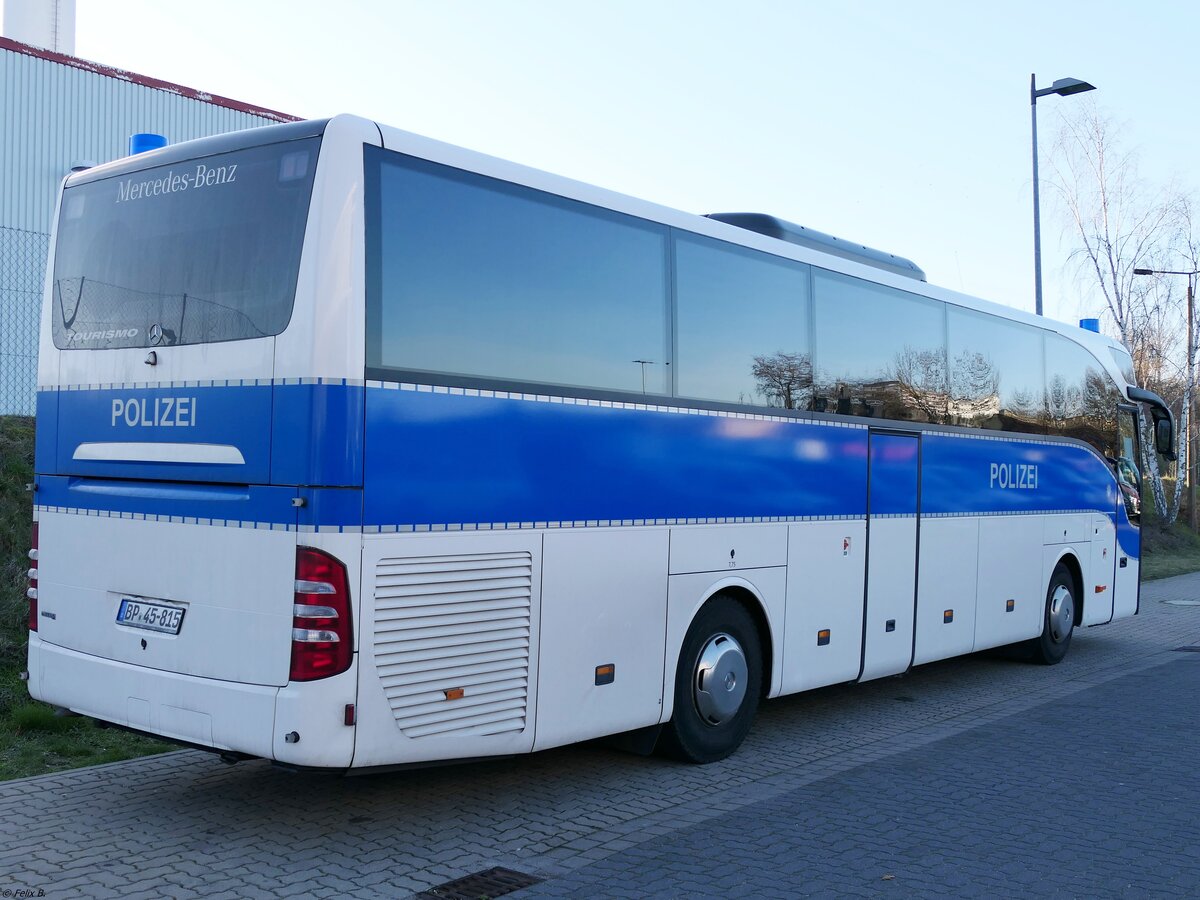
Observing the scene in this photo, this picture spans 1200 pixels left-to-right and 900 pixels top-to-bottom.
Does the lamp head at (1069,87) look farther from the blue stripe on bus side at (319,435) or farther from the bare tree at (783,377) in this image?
the blue stripe on bus side at (319,435)

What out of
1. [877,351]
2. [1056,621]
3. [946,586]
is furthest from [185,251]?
[1056,621]

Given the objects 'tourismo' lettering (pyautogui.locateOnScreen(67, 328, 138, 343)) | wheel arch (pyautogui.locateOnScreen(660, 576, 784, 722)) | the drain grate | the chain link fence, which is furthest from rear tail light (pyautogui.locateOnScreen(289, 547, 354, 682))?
the chain link fence

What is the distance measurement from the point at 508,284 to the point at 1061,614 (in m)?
8.83

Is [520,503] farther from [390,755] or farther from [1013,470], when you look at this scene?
[1013,470]

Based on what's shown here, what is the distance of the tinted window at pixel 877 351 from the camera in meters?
9.18

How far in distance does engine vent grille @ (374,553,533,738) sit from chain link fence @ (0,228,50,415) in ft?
33.4

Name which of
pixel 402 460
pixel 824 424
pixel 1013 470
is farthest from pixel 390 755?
pixel 1013 470

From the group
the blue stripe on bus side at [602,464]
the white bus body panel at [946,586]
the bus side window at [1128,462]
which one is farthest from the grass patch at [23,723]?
the bus side window at [1128,462]

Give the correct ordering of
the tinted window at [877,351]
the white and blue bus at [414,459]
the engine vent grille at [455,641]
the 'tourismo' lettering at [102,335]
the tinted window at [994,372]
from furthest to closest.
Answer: the tinted window at [994,372], the tinted window at [877,351], the 'tourismo' lettering at [102,335], the engine vent grille at [455,641], the white and blue bus at [414,459]

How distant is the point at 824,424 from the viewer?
356 inches

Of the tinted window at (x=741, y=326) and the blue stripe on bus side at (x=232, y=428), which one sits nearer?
the blue stripe on bus side at (x=232, y=428)

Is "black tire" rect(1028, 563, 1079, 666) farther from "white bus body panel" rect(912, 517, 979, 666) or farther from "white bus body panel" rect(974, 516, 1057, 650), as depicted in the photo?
"white bus body panel" rect(912, 517, 979, 666)

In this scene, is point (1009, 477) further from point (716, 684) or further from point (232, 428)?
point (232, 428)

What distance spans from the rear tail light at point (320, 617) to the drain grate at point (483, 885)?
1075 millimetres
